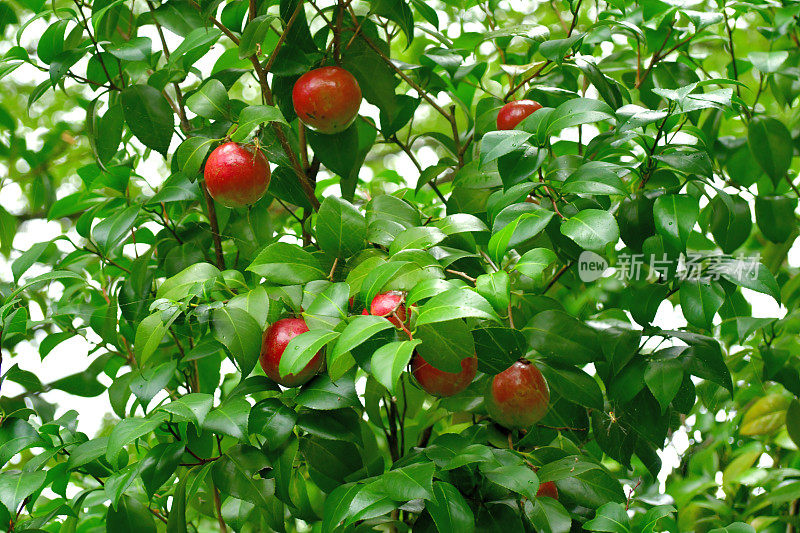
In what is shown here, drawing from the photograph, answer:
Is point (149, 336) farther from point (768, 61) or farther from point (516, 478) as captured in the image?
point (768, 61)

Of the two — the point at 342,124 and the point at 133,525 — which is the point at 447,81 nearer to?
the point at 342,124

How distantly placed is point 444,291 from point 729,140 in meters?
0.78

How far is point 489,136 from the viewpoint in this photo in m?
0.83

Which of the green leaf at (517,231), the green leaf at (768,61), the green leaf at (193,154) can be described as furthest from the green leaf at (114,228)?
the green leaf at (768,61)

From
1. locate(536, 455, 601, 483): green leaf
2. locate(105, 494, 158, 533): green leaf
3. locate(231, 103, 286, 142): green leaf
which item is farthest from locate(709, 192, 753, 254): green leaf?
locate(105, 494, 158, 533): green leaf

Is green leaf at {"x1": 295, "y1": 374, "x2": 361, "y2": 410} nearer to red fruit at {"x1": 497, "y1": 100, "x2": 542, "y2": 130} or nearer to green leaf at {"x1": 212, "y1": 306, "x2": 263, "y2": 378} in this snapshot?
green leaf at {"x1": 212, "y1": 306, "x2": 263, "y2": 378}

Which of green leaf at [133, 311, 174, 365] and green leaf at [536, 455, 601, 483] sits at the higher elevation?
green leaf at [133, 311, 174, 365]

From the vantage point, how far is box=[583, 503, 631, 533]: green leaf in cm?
72

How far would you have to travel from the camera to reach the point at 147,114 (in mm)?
957

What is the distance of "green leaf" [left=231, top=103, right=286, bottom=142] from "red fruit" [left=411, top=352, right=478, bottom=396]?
314mm

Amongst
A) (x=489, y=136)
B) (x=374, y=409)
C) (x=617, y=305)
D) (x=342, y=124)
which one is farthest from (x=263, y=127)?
(x=617, y=305)

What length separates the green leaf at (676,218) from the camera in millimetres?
803

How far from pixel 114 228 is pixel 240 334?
1.05 feet

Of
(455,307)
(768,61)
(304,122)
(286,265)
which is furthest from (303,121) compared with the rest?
(768,61)
